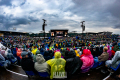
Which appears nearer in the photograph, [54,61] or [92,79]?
[54,61]

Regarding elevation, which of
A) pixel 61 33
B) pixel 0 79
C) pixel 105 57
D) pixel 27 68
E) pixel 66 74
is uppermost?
pixel 61 33

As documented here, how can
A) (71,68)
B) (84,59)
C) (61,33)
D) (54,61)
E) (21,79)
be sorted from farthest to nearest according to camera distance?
(61,33)
(21,79)
(84,59)
(71,68)
(54,61)

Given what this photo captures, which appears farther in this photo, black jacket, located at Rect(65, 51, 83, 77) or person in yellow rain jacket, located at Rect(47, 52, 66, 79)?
black jacket, located at Rect(65, 51, 83, 77)

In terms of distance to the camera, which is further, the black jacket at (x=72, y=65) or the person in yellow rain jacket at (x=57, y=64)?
the black jacket at (x=72, y=65)

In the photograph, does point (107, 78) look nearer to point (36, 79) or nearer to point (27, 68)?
point (36, 79)

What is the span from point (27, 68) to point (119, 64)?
3764 mm

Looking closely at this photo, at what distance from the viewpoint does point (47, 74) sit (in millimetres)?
2971

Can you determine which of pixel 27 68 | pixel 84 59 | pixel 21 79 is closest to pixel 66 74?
pixel 84 59

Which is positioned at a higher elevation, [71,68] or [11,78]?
[71,68]

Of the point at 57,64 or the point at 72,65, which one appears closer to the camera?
the point at 57,64

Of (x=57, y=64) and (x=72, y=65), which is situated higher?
(x=57, y=64)

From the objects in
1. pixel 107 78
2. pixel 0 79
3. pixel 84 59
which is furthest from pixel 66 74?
pixel 0 79

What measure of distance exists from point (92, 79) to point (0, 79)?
423cm

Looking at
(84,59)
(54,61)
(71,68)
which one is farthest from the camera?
(84,59)
